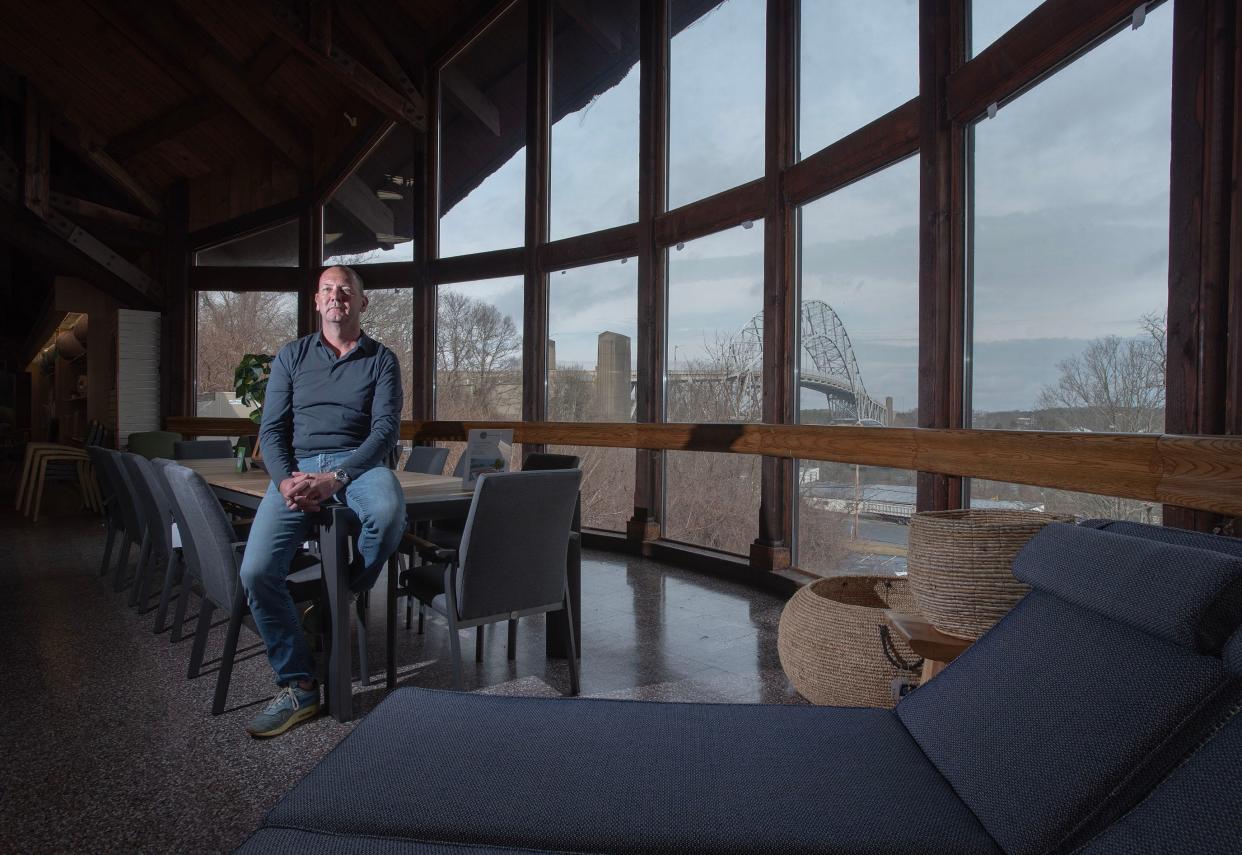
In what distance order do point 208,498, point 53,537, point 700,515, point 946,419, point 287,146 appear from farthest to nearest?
point 287,146 < point 53,537 < point 700,515 < point 946,419 < point 208,498

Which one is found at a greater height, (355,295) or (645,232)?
(645,232)

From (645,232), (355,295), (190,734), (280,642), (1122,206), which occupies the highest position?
(645,232)

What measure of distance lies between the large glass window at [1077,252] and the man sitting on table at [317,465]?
94.1 inches

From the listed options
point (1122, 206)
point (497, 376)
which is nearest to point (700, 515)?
point (497, 376)

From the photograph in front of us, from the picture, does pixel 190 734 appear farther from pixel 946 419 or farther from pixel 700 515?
pixel 700 515

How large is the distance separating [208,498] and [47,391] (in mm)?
14763

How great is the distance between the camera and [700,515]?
5.29m

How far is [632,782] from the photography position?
46.3 inches

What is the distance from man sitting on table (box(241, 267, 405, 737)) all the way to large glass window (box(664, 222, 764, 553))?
8.40 feet

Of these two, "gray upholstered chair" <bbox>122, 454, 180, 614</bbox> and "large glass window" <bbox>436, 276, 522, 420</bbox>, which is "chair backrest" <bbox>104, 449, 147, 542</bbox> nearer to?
"gray upholstered chair" <bbox>122, 454, 180, 614</bbox>

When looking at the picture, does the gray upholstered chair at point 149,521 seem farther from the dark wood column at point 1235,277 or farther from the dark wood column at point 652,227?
the dark wood column at point 1235,277

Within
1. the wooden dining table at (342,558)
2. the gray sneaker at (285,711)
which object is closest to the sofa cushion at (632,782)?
the wooden dining table at (342,558)

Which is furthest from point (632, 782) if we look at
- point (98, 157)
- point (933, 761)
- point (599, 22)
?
point (98, 157)

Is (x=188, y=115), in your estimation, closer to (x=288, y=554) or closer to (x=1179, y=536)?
(x=288, y=554)
